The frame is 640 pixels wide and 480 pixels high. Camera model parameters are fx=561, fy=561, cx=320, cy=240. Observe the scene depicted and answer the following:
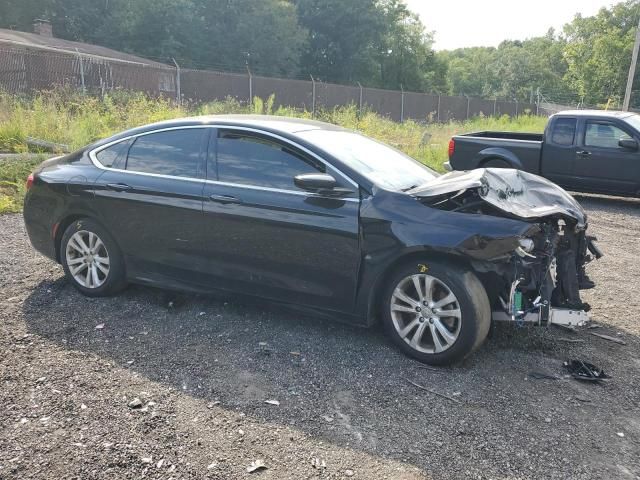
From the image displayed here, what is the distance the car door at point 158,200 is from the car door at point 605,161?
8.49 metres

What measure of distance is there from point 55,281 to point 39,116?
8.22 meters

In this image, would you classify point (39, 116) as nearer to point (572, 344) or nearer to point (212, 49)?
point (572, 344)

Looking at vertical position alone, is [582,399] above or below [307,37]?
below

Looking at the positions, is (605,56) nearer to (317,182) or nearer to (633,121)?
(633,121)

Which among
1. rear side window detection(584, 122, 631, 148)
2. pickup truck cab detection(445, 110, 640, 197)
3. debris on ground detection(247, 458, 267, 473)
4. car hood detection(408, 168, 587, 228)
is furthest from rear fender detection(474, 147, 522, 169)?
debris on ground detection(247, 458, 267, 473)

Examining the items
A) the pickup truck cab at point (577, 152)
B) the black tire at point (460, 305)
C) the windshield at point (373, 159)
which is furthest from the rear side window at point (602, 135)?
the black tire at point (460, 305)

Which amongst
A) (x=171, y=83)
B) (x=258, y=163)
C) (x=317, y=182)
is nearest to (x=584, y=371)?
(x=317, y=182)

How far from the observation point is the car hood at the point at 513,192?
12.8ft

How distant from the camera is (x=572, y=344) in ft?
14.4

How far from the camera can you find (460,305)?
147 inches

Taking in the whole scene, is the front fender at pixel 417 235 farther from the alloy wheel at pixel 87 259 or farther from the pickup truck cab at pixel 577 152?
the pickup truck cab at pixel 577 152

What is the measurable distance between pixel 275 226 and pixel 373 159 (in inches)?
40.4

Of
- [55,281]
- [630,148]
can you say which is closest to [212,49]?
[630,148]

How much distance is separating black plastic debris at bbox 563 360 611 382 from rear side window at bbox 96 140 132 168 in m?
3.95
